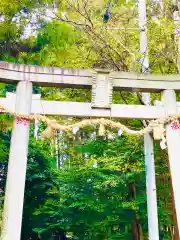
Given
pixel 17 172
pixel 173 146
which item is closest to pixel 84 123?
pixel 17 172

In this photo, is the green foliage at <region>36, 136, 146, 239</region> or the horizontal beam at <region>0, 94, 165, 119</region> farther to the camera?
the green foliage at <region>36, 136, 146, 239</region>

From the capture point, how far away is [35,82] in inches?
217

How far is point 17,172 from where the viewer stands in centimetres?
492

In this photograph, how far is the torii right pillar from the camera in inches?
206

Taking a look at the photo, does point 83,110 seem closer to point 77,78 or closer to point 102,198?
point 77,78

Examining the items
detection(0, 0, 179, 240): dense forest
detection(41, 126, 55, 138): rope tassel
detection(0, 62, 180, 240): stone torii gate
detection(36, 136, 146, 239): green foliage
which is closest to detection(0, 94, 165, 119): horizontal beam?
detection(0, 62, 180, 240): stone torii gate

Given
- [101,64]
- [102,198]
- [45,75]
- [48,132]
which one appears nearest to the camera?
[48,132]

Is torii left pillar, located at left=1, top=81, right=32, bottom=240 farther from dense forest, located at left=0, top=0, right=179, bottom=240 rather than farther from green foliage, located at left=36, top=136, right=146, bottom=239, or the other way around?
green foliage, located at left=36, top=136, right=146, bottom=239

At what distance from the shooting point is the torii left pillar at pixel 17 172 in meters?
4.72

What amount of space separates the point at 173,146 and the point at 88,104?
165cm

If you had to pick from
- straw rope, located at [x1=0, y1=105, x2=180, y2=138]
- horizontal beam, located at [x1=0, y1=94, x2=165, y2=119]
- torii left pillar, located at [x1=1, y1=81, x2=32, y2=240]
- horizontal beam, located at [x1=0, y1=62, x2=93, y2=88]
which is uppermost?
horizontal beam, located at [x1=0, y1=62, x2=93, y2=88]

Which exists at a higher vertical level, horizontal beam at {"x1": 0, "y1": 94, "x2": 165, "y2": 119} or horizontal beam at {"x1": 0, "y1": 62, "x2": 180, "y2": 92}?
horizontal beam at {"x1": 0, "y1": 62, "x2": 180, "y2": 92}

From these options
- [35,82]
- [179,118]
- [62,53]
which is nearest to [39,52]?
[62,53]

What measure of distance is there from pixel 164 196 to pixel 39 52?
5.34 meters
